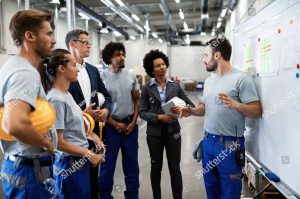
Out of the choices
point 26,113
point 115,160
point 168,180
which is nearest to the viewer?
point 26,113

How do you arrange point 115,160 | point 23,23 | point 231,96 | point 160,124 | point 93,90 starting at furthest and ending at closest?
point 115,160
point 160,124
point 93,90
point 231,96
point 23,23

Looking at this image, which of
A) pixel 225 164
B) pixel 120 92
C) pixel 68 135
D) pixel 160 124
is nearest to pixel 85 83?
pixel 120 92

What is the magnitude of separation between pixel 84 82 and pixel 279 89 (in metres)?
1.43

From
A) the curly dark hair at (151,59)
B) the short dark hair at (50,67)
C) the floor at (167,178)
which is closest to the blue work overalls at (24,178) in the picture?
the short dark hair at (50,67)

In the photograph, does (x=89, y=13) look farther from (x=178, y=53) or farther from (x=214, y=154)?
(x=178, y=53)

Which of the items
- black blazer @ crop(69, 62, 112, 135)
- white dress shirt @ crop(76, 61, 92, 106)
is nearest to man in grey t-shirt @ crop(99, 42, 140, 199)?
black blazer @ crop(69, 62, 112, 135)

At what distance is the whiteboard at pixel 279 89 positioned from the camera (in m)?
1.32

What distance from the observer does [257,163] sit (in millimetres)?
1813

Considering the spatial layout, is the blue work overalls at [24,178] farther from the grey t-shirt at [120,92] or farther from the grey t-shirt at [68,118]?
the grey t-shirt at [120,92]

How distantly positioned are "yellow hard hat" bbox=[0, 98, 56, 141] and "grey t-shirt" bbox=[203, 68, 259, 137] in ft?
3.76

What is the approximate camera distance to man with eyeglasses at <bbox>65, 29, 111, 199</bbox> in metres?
1.94

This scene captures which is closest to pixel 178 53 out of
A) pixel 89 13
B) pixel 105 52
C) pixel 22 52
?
pixel 89 13

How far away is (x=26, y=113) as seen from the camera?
1.06 m

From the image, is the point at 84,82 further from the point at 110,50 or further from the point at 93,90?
the point at 110,50
